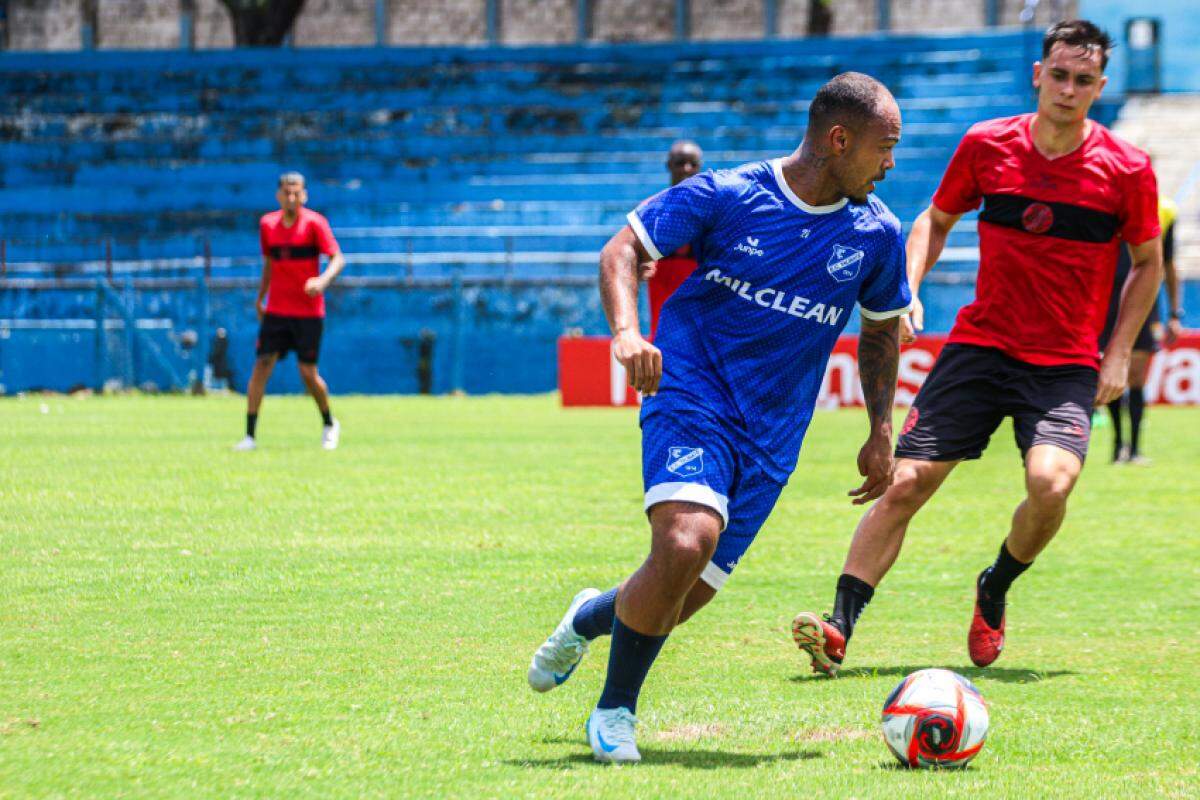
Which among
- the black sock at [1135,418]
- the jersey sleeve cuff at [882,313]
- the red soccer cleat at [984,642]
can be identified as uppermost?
the jersey sleeve cuff at [882,313]

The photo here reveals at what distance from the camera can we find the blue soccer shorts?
15.7ft

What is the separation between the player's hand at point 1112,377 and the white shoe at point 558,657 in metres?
2.30

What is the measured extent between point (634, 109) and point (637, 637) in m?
32.7

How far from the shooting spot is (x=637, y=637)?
4.84 m

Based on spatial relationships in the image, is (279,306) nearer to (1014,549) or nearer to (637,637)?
(1014,549)

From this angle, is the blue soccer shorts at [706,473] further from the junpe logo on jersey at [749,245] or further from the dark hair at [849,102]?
the dark hair at [849,102]

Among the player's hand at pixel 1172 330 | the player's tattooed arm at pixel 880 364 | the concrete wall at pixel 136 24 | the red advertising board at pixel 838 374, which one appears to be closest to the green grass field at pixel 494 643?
the player's tattooed arm at pixel 880 364

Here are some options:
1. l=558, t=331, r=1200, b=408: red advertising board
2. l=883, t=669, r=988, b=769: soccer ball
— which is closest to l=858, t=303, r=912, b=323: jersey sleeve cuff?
l=883, t=669, r=988, b=769: soccer ball

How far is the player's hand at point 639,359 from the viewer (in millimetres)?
4535

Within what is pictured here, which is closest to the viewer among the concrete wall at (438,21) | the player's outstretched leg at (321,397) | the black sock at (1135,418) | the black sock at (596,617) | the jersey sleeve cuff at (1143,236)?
the black sock at (596,617)

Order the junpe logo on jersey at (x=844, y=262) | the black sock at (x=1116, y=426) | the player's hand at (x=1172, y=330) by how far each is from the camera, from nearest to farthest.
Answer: the junpe logo on jersey at (x=844, y=262)
the player's hand at (x=1172, y=330)
the black sock at (x=1116, y=426)


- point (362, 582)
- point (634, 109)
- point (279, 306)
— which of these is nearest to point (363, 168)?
point (634, 109)

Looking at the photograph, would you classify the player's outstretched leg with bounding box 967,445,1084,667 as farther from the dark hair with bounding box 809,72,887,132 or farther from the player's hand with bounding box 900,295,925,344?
the dark hair with bounding box 809,72,887,132

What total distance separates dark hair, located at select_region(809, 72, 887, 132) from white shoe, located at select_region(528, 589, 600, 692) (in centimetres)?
167
